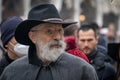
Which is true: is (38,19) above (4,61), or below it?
above

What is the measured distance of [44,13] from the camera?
584 centimetres

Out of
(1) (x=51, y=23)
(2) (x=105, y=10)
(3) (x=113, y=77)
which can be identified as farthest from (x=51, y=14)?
(2) (x=105, y=10)

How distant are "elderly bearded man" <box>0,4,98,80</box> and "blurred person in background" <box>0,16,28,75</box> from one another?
1.15 meters

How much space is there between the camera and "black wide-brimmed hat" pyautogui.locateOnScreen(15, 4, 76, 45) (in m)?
5.72

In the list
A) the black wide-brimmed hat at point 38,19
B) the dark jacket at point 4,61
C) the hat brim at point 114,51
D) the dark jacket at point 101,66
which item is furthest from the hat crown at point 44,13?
the hat brim at point 114,51

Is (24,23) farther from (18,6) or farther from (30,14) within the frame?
(18,6)

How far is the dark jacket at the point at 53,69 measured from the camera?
549 cm

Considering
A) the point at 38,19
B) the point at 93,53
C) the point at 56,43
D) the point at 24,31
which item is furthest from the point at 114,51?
the point at 56,43

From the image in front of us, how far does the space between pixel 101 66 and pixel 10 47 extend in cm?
141

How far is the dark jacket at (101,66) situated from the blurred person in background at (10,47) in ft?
4.11

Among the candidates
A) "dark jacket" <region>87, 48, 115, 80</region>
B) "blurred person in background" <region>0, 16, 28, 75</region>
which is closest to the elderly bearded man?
"blurred person in background" <region>0, 16, 28, 75</region>

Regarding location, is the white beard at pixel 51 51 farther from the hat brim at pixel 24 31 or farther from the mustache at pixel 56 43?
the hat brim at pixel 24 31

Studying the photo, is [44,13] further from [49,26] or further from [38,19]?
[49,26]

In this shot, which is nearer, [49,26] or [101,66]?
[49,26]
